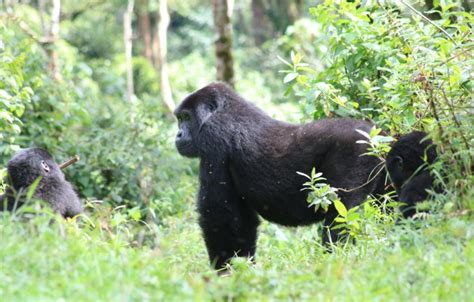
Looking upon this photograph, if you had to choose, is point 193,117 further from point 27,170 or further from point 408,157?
point 408,157

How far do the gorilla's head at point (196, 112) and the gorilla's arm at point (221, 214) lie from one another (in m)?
0.35

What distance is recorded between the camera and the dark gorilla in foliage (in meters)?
6.34

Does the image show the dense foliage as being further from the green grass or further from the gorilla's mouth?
the gorilla's mouth

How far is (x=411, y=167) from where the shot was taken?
514 centimetres

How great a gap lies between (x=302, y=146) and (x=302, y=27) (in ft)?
35.6

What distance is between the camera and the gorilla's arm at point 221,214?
22.2 feet

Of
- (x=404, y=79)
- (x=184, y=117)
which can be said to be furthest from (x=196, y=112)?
(x=404, y=79)

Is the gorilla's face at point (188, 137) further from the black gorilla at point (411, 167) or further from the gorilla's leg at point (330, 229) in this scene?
the black gorilla at point (411, 167)

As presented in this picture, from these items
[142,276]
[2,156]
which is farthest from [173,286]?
[2,156]

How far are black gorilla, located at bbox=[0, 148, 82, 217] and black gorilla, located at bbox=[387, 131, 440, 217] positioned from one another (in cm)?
257

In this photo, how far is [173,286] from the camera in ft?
11.9

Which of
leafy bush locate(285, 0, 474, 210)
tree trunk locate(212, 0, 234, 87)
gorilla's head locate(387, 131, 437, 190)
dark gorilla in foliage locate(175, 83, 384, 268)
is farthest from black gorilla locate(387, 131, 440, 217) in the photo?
tree trunk locate(212, 0, 234, 87)

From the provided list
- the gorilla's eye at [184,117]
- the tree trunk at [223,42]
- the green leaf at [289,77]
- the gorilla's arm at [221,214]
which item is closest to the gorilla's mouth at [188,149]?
the gorilla's eye at [184,117]

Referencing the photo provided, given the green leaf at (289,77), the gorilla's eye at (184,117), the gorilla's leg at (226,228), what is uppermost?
the green leaf at (289,77)
